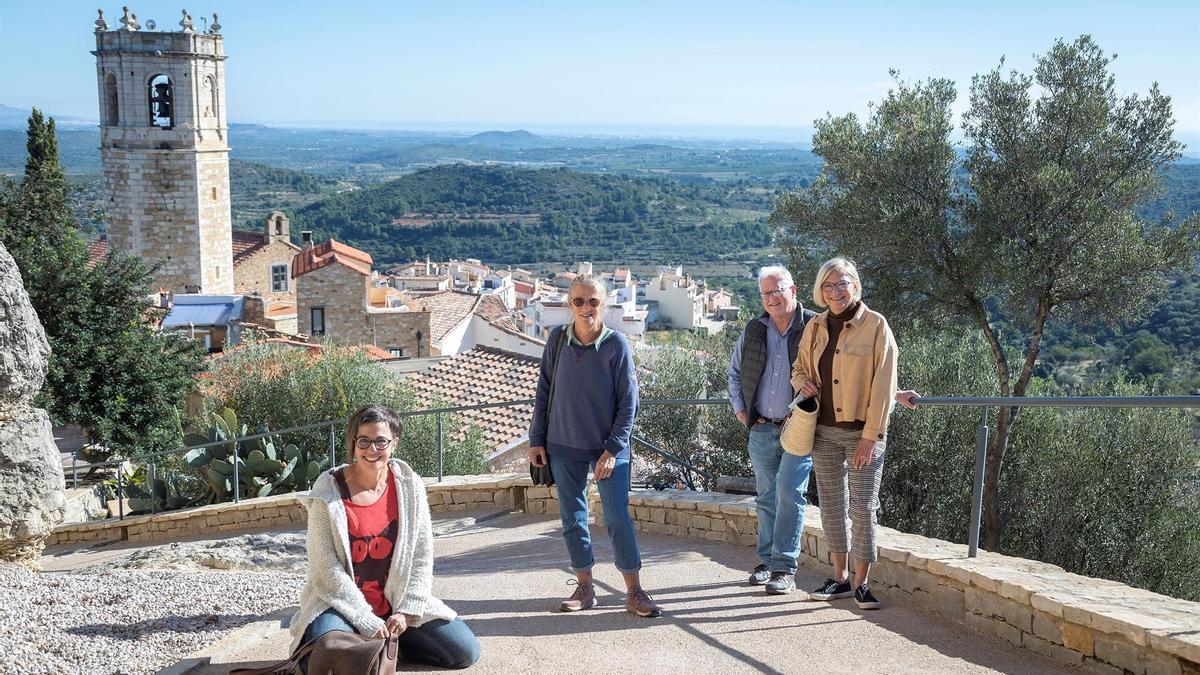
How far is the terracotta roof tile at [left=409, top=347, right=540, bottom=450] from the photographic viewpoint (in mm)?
17484

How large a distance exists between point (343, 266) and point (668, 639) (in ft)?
102

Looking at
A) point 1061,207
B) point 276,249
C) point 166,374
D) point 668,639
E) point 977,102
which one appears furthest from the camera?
point 276,249

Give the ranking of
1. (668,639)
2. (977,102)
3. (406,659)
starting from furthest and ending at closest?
(977,102) < (668,639) < (406,659)

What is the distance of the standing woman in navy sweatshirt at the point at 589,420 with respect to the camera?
5160 millimetres

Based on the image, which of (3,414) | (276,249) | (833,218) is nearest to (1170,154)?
(833,218)

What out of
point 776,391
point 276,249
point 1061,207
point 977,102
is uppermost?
point 977,102

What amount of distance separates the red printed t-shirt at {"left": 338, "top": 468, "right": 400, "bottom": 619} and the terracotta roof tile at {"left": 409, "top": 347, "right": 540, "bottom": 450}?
11.6 metres

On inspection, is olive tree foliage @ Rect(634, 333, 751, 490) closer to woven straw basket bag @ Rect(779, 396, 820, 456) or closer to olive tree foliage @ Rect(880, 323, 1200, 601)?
olive tree foliage @ Rect(880, 323, 1200, 601)

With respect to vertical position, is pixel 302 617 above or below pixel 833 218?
below

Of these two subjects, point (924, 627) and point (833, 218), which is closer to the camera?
point (924, 627)

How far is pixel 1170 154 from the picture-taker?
12.2 metres

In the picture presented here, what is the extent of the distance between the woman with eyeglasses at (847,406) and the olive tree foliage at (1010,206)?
691 centimetres

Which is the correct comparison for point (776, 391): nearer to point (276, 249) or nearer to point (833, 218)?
point (833, 218)

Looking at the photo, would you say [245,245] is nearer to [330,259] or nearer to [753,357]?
[330,259]
